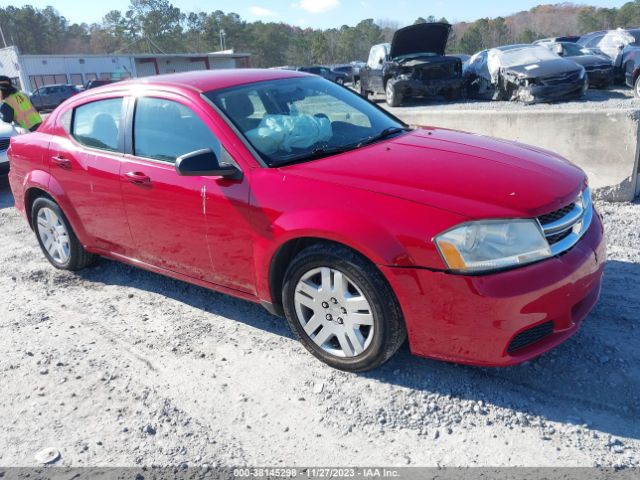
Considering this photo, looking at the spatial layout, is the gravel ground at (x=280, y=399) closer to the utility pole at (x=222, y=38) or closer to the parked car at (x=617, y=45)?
the parked car at (x=617, y=45)

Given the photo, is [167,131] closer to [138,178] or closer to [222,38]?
[138,178]

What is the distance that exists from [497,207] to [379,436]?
49.5 inches

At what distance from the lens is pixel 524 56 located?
11.4 metres

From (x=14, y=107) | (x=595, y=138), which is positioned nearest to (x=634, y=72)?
(x=595, y=138)

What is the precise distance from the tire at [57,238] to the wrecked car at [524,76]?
8.88 m

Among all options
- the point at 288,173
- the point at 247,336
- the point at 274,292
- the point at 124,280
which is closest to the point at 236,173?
the point at 288,173

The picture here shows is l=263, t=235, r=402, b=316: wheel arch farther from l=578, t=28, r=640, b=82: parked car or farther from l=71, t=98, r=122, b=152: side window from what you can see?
l=578, t=28, r=640, b=82: parked car

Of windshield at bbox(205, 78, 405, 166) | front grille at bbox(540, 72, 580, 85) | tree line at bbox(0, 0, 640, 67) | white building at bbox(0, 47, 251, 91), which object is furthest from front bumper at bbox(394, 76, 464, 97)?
tree line at bbox(0, 0, 640, 67)

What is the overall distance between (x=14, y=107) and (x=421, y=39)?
8.72 meters

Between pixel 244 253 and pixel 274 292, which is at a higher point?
pixel 244 253

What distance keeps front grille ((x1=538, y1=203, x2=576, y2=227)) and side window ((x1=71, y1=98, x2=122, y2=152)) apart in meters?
2.98

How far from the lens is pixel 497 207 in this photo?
254 cm

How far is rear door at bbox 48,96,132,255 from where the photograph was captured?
393cm

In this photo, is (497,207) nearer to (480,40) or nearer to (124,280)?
(124,280)
